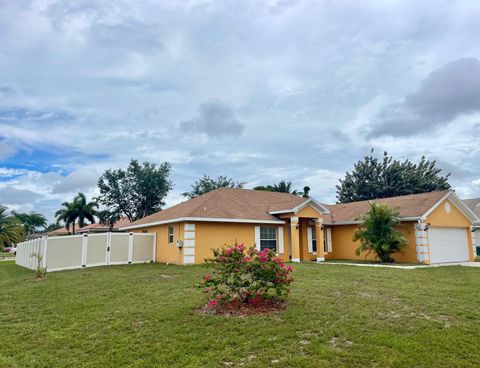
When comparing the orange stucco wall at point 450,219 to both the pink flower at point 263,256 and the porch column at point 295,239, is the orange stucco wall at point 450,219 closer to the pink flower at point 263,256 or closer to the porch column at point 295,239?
the porch column at point 295,239

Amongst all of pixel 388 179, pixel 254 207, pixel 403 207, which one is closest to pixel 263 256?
pixel 254 207

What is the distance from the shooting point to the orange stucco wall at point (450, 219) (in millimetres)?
18922

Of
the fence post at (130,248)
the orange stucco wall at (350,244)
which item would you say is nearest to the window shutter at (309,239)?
the orange stucco wall at (350,244)

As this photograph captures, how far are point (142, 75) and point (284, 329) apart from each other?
12720 millimetres

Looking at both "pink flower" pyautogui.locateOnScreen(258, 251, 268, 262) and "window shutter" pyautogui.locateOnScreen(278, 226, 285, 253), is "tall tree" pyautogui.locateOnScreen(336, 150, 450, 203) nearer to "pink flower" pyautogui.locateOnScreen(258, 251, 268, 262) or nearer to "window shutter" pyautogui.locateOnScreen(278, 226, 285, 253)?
"window shutter" pyautogui.locateOnScreen(278, 226, 285, 253)

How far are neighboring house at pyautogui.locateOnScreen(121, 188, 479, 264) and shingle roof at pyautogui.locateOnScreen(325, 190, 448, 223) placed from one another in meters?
0.05

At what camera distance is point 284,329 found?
19.8ft

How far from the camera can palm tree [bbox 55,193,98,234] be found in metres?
37.9

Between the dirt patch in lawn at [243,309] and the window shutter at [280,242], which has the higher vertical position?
the window shutter at [280,242]

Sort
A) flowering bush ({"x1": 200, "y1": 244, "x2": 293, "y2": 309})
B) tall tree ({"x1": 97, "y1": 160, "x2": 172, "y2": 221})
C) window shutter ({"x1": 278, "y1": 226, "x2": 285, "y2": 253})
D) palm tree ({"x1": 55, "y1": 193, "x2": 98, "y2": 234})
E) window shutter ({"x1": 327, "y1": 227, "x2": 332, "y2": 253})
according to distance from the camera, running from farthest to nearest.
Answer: tall tree ({"x1": 97, "y1": 160, "x2": 172, "y2": 221}) → palm tree ({"x1": 55, "y1": 193, "x2": 98, "y2": 234}) → window shutter ({"x1": 327, "y1": 227, "x2": 332, "y2": 253}) → window shutter ({"x1": 278, "y1": 226, "x2": 285, "y2": 253}) → flowering bush ({"x1": 200, "y1": 244, "x2": 293, "y2": 309})

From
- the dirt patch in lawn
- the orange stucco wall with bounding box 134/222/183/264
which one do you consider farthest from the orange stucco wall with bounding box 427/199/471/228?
the dirt patch in lawn

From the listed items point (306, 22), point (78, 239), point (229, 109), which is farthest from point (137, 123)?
point (306, 22)

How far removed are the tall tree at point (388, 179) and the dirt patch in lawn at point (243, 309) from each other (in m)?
35.4

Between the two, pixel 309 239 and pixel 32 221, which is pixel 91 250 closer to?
pixel 309 239
